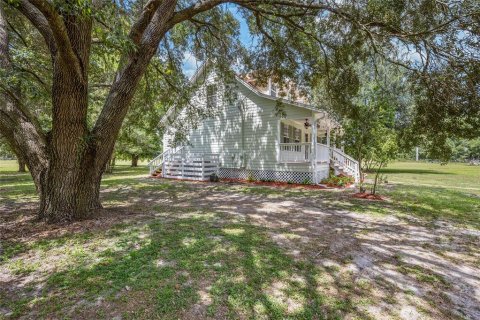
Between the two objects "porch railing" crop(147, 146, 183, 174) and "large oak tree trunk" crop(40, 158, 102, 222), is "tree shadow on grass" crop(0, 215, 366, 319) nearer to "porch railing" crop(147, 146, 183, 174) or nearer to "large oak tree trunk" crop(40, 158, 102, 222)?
"large oak tree trunk" crop(40, 158, 102, 222)

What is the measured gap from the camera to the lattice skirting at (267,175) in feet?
40.8

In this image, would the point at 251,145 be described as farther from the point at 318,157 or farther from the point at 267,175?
the point at 318,157

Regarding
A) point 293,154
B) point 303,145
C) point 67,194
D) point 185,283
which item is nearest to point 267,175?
point 293,154

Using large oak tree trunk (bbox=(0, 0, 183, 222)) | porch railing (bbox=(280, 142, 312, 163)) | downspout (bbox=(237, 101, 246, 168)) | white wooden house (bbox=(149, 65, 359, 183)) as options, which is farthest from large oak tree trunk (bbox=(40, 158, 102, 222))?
porch railing (bbox=(280, 142, 312, 163))

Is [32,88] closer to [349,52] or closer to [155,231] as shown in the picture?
[155,231]

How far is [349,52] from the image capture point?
7359 millimetres

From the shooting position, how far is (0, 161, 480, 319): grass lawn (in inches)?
96.6

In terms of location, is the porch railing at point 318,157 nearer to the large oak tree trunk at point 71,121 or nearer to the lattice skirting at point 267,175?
the lattice skirting at point 267,175

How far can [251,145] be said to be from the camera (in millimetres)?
13805

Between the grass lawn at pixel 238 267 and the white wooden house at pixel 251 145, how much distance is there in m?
6.83

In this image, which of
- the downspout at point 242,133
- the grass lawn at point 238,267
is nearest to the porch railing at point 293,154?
the downspout at point 242,133

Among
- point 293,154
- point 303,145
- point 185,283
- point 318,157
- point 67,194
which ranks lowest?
point 185,283

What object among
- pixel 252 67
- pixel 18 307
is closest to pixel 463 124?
pixel 252 67

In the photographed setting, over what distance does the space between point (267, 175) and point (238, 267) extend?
33.6 ft
